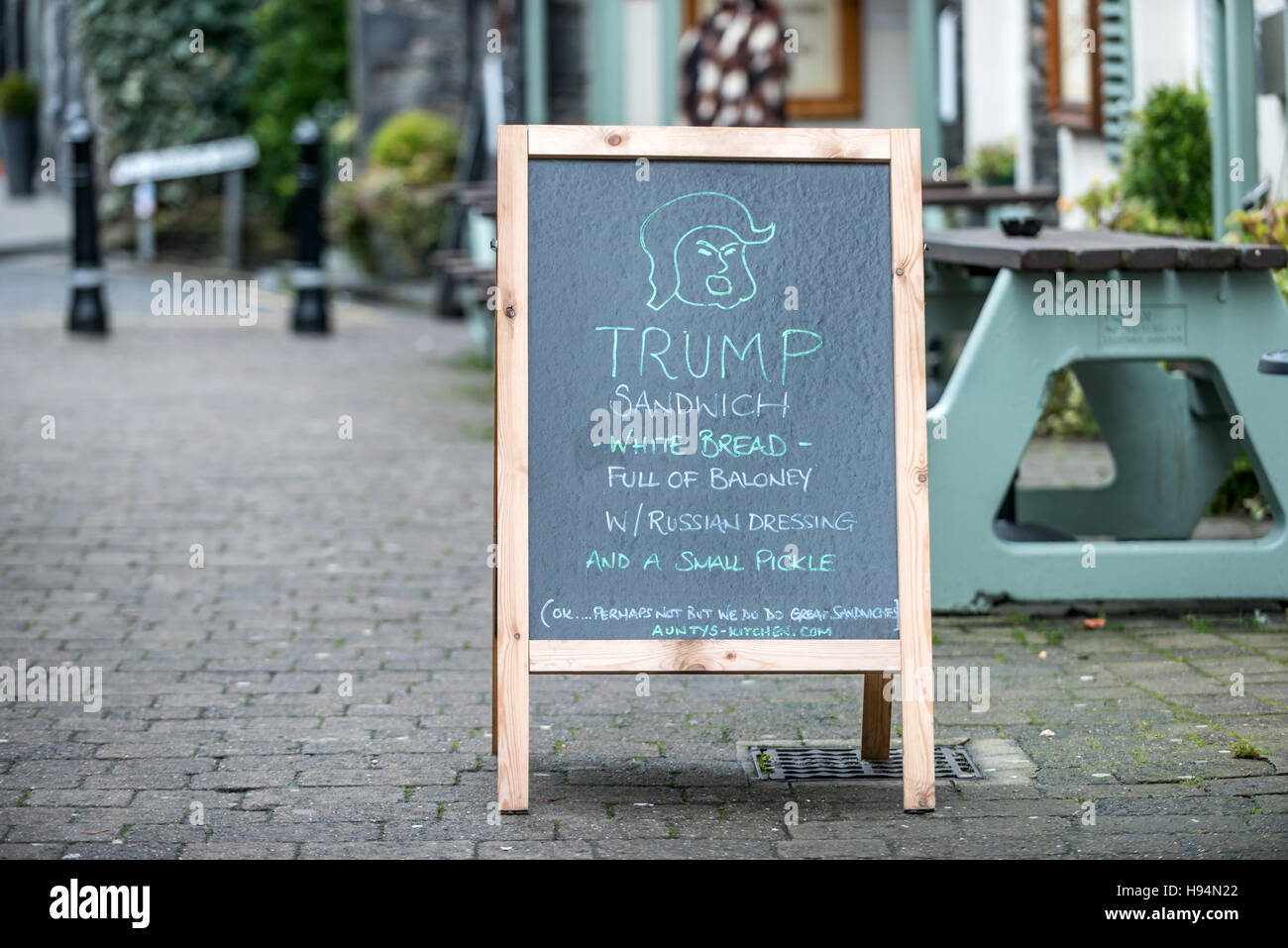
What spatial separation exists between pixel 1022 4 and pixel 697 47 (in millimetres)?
2008

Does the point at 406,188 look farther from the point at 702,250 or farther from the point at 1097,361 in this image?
the point at 702,250

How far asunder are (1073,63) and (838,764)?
7.02 m

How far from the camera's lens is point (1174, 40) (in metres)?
9.48

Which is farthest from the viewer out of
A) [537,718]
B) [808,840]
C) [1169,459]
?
[1169,459]

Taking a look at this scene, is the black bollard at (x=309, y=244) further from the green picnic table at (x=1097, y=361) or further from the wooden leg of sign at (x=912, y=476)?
the wooden leg of sign at (x=912, y=476)

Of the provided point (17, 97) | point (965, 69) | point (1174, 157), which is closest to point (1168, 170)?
point (1174, 157)

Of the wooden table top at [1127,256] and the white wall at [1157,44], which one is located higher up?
the white wall at [1157,44]

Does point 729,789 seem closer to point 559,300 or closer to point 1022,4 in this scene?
point 559,300

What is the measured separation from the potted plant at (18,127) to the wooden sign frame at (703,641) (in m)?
20.2

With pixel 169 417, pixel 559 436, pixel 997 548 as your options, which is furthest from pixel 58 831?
pixel 169 417

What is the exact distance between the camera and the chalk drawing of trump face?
4199mm

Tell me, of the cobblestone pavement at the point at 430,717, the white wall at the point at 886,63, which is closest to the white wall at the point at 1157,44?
the cobblestone pavement at the point at 430,717

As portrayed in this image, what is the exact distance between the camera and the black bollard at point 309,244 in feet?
46.4

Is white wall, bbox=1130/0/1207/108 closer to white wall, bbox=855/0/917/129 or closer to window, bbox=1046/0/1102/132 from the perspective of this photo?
window, bbox=1046/0/1102/132
